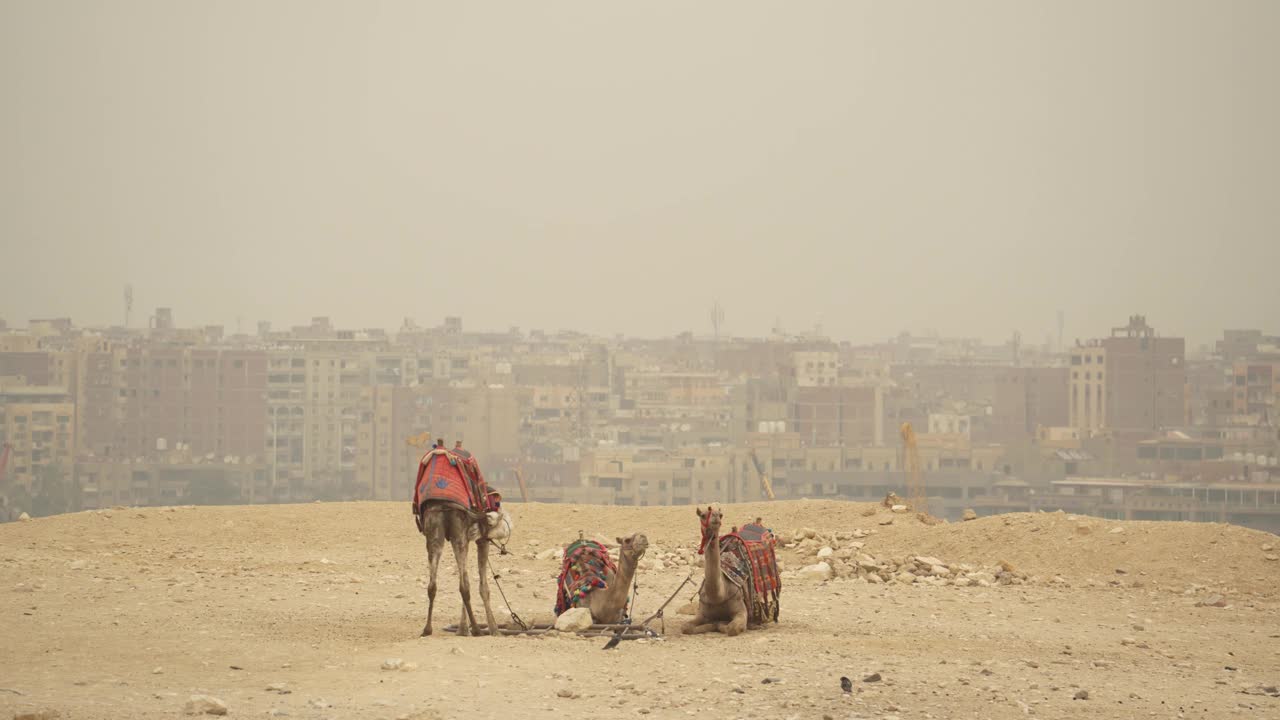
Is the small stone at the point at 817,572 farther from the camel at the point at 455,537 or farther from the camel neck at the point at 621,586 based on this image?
the camel at the point at 455,537

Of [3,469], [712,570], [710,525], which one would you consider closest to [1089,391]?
[3,469]

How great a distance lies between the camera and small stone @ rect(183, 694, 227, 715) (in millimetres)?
7688

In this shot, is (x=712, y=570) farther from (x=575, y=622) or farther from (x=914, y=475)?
(x=914, y=475)

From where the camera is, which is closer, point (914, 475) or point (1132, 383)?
point (914, 475)

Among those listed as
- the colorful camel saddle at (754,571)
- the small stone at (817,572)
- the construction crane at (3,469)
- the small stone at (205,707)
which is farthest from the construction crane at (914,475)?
the construction crane at (3,469)

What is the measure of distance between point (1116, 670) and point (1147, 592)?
4.36 meters

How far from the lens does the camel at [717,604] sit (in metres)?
10.4

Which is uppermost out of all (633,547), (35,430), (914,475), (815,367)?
(815,367)

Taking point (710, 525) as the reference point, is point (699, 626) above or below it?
below

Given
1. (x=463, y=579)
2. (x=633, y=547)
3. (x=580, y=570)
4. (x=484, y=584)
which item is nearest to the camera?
(x=633, y=547)

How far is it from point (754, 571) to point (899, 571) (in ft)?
11.6

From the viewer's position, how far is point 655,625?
10992 millimetres

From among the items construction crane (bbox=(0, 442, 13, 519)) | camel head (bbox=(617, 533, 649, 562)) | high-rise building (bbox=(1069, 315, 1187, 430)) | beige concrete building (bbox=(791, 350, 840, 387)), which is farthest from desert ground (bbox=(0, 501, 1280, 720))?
beige concrete building (bbox=(791, 350, 840, 387))

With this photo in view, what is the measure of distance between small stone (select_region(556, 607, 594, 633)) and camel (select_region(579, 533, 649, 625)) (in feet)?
0.24
